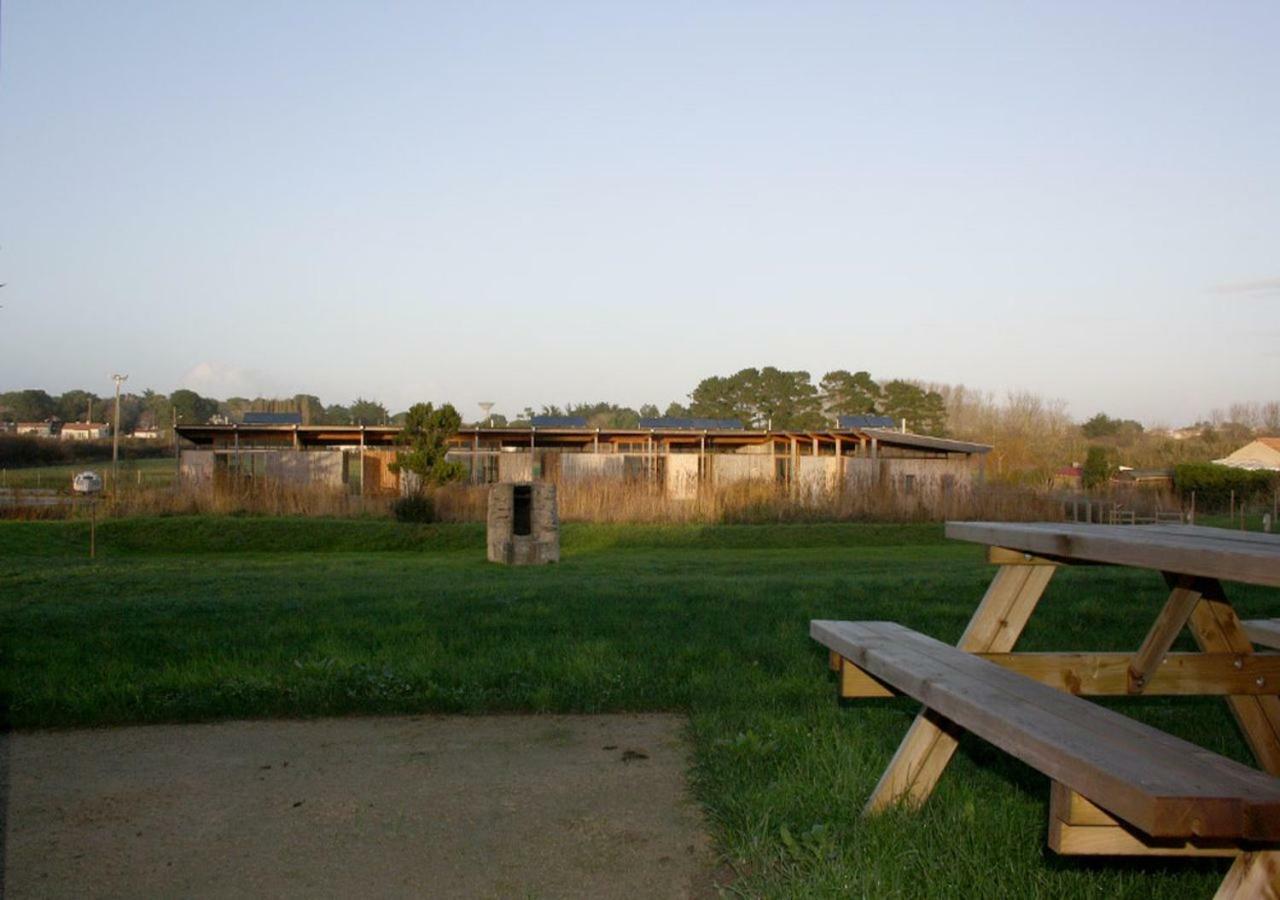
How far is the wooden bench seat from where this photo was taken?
2.31m

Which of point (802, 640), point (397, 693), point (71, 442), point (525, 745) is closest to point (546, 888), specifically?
point (525, 745)

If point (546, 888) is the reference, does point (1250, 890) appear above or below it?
above

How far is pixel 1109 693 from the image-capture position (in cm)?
429

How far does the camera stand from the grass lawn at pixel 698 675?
11.9ft

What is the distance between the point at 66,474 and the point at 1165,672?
55047mm

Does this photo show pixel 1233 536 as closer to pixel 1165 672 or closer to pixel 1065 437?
pixel 1165 672

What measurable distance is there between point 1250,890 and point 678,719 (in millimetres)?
3630

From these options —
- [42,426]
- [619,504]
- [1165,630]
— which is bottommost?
[619,504]

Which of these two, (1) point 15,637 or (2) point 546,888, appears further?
(1) point 15,637

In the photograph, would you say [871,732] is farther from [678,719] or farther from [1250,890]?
[1250,890]

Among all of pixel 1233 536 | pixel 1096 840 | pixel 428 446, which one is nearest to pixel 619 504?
pixel 428 446

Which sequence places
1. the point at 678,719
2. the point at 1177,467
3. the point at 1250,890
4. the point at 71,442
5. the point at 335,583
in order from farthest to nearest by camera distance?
the point at 71,442
the point at 1177,467
the point at 335,583
the point at 678,719
the point at 1250,890

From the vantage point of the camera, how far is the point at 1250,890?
7.68 ft

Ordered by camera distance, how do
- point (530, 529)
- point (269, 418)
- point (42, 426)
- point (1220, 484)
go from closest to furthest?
point (530, 529) < point (1220, 484) < point (269, 418) < point (42, 426)
